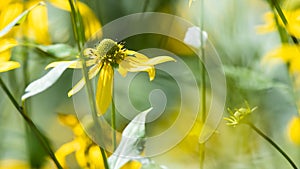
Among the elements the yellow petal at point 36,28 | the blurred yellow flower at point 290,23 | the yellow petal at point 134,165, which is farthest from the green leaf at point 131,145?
the yellow petal at point 36,28

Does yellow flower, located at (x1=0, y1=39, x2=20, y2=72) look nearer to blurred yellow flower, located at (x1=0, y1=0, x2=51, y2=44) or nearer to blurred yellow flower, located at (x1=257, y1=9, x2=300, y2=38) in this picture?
blurred yellow flower, located at (x1=0, y1=0, x2=51, y2=44)

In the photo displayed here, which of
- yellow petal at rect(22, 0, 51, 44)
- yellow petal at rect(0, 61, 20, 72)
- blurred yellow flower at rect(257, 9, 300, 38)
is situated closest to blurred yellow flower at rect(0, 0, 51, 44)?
yellow petal at rect(22, 0, 51, 44)

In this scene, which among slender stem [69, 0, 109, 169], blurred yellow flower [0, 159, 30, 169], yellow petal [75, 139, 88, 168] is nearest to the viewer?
slender stem [69, 0, 109, 169]

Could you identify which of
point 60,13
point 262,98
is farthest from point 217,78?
point 60,13

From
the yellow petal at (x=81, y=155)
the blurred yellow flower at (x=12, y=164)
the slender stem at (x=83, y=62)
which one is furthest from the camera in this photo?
the blurred yellow flower at (x=12, y=164)

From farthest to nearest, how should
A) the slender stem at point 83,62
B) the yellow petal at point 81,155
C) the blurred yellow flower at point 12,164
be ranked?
the blurred yellow flower at point 12,164
the yellow petal at point 81,155
the slender stem at point 83,62

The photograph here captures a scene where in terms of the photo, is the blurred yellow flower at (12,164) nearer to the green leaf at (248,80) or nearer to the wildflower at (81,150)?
the wildflower at (81,150)

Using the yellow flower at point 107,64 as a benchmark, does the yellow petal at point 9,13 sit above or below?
above
